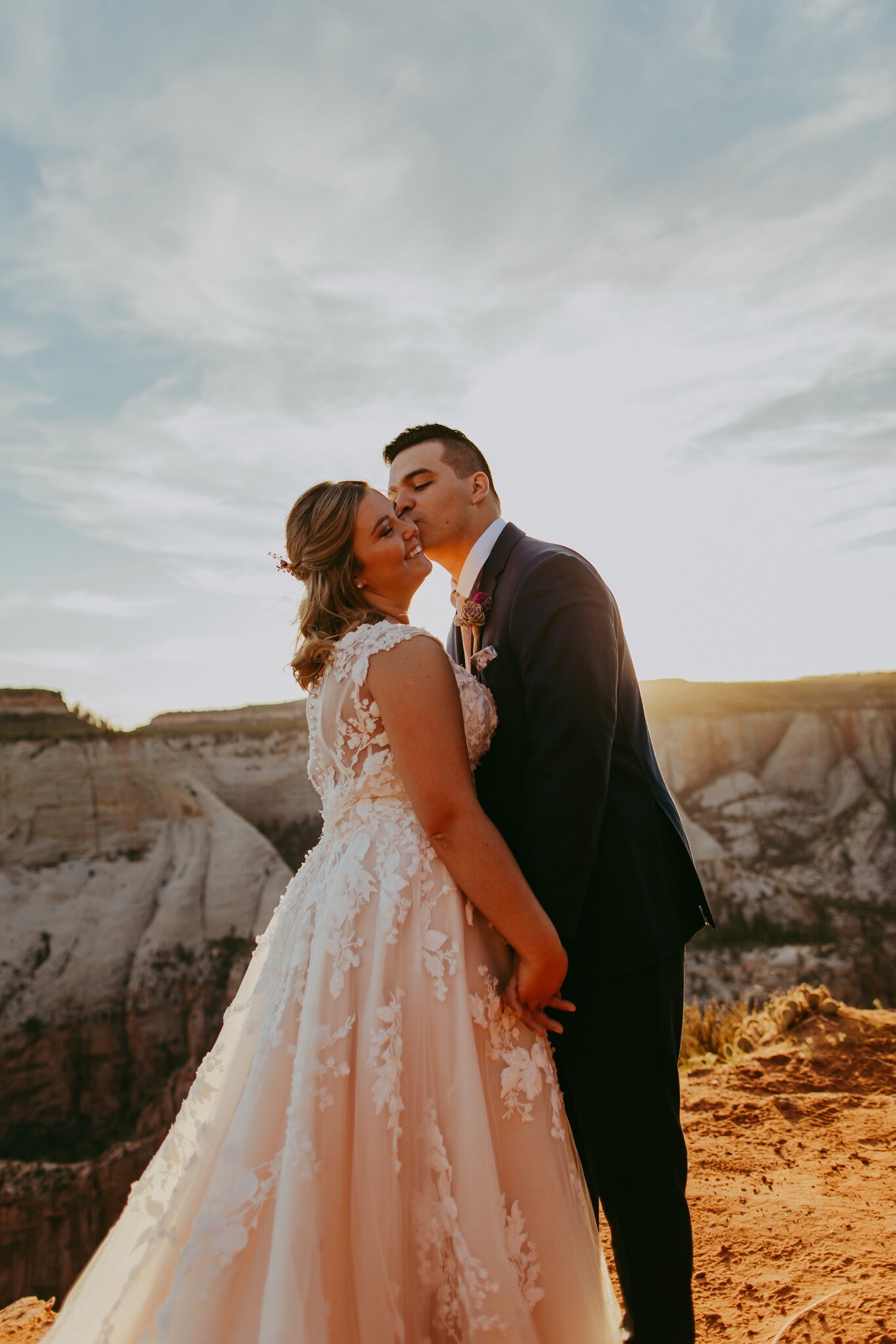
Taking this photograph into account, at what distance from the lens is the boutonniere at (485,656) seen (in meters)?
2.31

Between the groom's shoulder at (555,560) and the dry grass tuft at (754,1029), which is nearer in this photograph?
the groom's shoulder at (555,560)

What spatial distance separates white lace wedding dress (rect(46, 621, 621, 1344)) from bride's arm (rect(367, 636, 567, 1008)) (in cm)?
8

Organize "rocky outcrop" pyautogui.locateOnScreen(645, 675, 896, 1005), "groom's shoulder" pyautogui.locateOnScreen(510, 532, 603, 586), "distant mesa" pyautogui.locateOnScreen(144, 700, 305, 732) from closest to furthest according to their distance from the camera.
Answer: "groom's shoulder" pyautogui.locateOnScreen(510, 532, 603, 586) < "rocky outcrop" pyautogui.locateOnScreen(645, 675, 896, 1005) < "distant mesa" pyautogui.locateOnScreen(144, 700, 305, 732)

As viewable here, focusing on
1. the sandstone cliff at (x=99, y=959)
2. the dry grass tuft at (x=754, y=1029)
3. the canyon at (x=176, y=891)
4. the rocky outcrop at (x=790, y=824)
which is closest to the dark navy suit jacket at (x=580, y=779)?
the dry grass tuft at (x=754, y=1029)

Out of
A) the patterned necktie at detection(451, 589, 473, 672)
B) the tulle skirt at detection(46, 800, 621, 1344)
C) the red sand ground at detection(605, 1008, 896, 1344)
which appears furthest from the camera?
the red sand ground at detection(605, 1008, 896, 1344)

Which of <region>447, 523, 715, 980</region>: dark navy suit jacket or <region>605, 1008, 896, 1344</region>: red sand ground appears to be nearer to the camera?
<region>447, 523, 715, 980</region>: dark navy suit jacket

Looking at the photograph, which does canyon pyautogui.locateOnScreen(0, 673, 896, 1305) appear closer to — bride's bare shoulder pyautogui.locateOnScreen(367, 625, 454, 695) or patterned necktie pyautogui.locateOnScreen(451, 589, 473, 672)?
patterned necktie pyautogui.locateOnScreen(451, 589, 473, 672)

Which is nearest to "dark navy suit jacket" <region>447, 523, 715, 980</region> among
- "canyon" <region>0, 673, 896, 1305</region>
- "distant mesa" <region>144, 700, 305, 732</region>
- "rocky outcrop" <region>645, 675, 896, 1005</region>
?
"canyon" <region>0, 673, 896, 1305</region>

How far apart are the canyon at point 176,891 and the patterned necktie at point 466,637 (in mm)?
10284

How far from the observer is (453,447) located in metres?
2.77

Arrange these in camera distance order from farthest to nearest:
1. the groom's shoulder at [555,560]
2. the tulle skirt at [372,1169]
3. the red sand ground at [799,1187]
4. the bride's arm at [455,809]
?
1. the red sand ground at [799,1187]
2. the groom's shoulder at [555,560]
3. the bride's arm at [455,809]
4. the tulle skirt at [372,1169]

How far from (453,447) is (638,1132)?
2.05m

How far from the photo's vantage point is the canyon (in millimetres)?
14125

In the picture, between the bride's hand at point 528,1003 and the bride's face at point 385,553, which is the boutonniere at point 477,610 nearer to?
the bride's face at point 385,553
